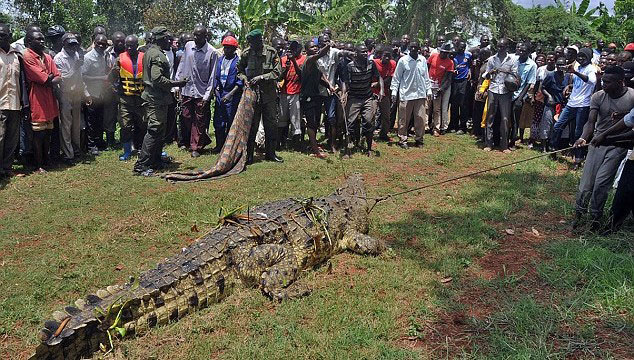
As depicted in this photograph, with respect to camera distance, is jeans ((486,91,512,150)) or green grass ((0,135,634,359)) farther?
jeans ((486,91,512,150))

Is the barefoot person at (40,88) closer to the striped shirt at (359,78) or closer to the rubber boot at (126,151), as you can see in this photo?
the rubber boot at (126,151)

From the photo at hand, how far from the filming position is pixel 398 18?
2247 centimetres

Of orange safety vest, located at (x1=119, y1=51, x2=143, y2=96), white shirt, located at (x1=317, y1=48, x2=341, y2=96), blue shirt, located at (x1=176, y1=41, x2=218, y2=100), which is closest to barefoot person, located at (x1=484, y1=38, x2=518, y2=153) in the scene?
white shirt, located at (x1=317, y1=48, x2=341, y2=96)

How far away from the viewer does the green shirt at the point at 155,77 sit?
308 inches

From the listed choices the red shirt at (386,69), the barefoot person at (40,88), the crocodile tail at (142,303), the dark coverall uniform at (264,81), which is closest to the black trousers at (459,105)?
the red shirt at (386,69)

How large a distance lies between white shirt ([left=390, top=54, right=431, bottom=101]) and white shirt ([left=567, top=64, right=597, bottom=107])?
9.25 ft

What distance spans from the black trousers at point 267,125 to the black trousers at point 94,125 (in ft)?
9.54

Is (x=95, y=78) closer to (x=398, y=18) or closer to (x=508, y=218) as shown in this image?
(x=508, y=218)

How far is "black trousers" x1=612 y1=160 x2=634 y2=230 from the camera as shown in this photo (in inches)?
220

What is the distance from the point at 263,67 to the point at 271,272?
4.67 metres

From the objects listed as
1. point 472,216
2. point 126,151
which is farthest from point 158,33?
point 472,216

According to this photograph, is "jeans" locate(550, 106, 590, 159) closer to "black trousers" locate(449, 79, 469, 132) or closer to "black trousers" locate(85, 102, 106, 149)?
"black trousers" locate(449, 79, 469, 132)

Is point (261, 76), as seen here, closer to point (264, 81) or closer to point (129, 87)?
point (264, 81)

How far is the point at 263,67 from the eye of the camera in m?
8.41
